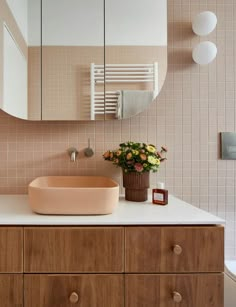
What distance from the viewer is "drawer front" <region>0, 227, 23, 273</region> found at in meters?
0.89

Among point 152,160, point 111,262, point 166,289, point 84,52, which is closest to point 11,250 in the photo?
point 111,262

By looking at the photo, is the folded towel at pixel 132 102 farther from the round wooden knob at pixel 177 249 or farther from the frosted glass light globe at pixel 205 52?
the round wooden knob at pixel 177 249

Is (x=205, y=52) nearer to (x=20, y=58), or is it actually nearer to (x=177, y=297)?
(x=20, y=58)

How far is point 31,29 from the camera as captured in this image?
135 cm

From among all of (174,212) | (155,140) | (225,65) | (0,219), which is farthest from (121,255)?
(225,65)

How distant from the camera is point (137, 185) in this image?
1204 mm

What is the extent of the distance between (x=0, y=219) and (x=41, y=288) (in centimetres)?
30

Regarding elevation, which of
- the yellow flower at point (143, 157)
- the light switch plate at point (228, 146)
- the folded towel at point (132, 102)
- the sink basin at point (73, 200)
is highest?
the folded towel at point (132, 102)

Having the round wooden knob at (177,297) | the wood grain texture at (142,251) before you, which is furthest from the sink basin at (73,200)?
the round wooden knob at (177,297)

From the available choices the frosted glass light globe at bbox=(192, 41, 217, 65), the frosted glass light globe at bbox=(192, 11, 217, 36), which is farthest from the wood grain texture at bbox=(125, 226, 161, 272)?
the frosted glass light globe at bbox=(192, 11, 217, 36)

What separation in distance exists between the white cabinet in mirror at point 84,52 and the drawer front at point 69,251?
69 cm

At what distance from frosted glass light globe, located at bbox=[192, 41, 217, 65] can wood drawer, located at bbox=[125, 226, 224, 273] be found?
2.99 ft

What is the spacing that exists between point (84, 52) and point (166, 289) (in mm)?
1218

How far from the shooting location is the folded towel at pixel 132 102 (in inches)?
53.8
